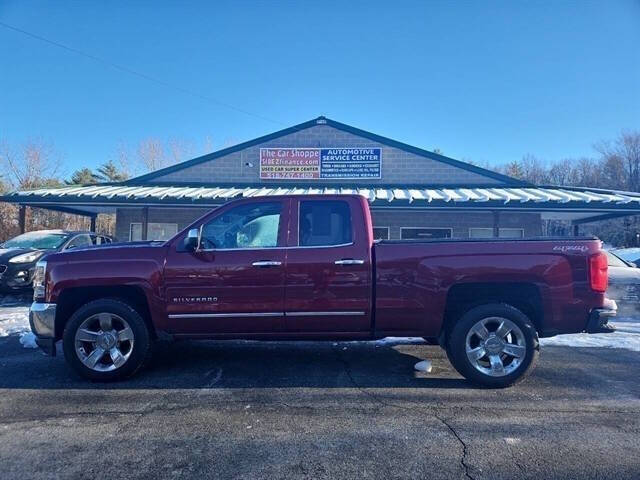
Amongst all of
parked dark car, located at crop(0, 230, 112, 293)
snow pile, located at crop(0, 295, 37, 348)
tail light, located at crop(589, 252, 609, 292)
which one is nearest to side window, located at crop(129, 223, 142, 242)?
parked dark car, located at crop(0, 230, 112, 293)

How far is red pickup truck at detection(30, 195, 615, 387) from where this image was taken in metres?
4.27

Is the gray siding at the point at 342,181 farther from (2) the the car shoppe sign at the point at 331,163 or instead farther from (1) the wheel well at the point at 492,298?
(1) the wheel well at the point at 492,298

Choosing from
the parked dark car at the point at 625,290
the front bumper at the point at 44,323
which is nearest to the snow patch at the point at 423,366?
the front bumper at the point at 44,323

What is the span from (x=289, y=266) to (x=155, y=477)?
2.24m

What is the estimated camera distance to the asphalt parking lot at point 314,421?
2779mm

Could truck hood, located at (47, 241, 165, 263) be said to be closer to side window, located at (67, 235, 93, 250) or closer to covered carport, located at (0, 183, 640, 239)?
covered carport, located at (0, 183, 640, 239)

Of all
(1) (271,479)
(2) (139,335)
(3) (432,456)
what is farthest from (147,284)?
(3) (432,456)

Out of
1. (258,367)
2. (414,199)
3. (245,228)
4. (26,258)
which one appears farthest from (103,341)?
(414,199)

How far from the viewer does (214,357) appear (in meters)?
5.38

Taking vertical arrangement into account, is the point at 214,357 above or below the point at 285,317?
below

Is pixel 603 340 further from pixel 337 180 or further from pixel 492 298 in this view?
pixel 337 180

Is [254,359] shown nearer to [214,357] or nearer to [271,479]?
[214,357]

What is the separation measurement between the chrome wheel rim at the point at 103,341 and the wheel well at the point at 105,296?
0.22m

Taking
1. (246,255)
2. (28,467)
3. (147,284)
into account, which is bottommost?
(28,467)
